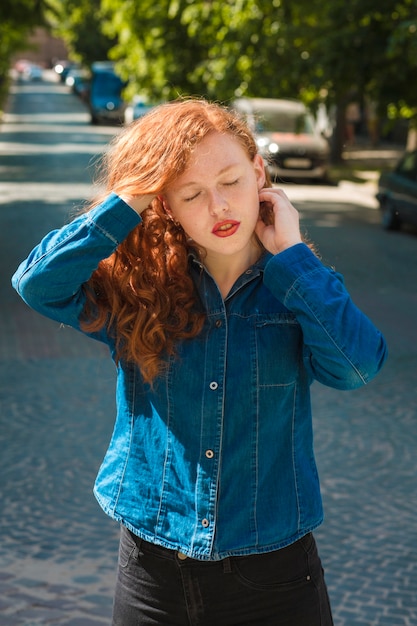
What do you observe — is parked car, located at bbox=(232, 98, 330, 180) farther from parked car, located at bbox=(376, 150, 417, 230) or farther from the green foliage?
parked car, located at bbox=(376, 150, 417, 230)

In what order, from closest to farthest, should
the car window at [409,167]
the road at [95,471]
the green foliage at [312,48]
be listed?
1. the road at [95,471]
2. the car window at [409,167]
3. the green foliage at [312,48]

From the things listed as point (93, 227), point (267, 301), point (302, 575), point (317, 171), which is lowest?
point (317, 171)

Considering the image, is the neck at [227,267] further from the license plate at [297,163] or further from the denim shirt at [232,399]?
the license plate at [297,163]

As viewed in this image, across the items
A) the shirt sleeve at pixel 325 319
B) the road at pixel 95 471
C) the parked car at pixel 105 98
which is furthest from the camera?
the parked car at pixel 105 98

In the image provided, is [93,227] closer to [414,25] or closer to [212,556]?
[212,556]

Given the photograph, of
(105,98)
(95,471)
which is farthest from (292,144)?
(105,98)

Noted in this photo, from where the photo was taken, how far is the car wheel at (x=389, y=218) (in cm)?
1752

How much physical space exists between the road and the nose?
87cm

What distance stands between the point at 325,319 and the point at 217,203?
314mm

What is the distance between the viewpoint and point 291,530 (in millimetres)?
2211

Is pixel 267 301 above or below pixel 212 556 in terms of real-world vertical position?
above

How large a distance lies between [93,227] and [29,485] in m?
3.80

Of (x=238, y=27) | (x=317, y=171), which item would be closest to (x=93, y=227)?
A: (x=238, y=27)

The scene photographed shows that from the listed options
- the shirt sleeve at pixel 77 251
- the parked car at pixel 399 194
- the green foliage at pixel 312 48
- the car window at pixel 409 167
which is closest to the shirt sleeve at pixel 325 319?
the shirt sleeve at pixel 77 251
